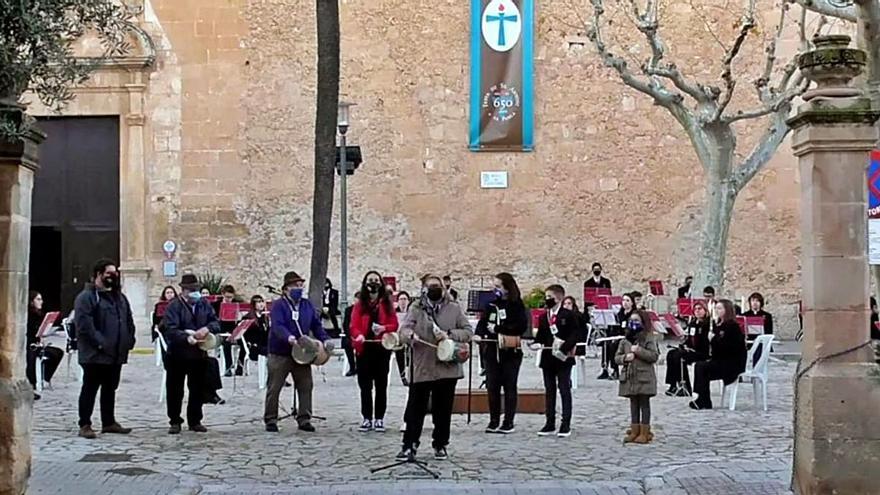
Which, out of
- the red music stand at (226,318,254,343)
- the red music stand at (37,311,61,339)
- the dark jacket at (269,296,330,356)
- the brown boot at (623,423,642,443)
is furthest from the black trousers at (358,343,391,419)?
the red music stand at (37,311,61,339)

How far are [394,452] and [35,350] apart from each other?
6.17 m

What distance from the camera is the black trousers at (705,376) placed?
13.6m

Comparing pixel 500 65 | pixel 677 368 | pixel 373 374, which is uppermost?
pixel 500 65

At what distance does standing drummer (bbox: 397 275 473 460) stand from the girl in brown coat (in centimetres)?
188

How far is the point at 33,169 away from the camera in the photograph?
8234 millimetres

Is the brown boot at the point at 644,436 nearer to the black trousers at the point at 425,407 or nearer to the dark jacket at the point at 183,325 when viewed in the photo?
the black trousers at the point at 425,407

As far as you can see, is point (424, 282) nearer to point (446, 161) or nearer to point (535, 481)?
point (535, 481)

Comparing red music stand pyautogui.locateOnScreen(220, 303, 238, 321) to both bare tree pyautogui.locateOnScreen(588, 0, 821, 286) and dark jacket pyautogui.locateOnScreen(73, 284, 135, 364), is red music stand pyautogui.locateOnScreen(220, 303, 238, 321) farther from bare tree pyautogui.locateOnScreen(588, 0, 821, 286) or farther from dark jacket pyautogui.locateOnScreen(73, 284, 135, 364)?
bare tree pyautogui.locateOnScreen(588, 0, 821, 286)

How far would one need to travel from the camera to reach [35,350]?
1449 cm

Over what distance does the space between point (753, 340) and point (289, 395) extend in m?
6.38

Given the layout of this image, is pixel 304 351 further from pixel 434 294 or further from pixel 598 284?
pixel 598 284

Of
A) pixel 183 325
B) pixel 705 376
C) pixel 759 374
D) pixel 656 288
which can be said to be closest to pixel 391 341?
pixel 183 325

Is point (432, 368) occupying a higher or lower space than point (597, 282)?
lower

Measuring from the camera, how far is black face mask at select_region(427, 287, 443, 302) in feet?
34.0
